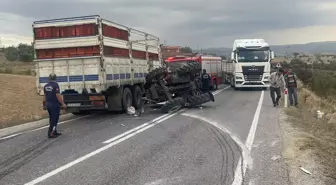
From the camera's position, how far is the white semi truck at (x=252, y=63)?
2552 centimetres

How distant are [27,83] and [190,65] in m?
14.4

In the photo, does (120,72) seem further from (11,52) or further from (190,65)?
(11,52)

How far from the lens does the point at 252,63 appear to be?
84.0ft

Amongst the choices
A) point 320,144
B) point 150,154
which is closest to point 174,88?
point 320,144

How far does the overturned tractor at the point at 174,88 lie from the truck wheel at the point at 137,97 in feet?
1.06

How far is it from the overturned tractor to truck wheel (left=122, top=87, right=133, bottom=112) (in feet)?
3.14

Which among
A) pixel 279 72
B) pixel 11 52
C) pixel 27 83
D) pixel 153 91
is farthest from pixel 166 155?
pixel 11 52

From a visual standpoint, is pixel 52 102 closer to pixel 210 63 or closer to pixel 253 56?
pixel 253 56

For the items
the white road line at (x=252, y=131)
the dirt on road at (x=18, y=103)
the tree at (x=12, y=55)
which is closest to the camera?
the white road line at (x=252, y=131)

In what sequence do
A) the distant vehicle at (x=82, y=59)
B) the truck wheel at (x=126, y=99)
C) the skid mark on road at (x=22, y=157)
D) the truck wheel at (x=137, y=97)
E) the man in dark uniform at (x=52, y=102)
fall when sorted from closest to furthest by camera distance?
the skid mark on road at (x=22, y=157) < the man in dark uniform at (x=52, y=102) < the distant vehicle at (x=82, y=59) < the truck wheel at (x=126, y=99) < the truck wheel at (x=137, y=97)

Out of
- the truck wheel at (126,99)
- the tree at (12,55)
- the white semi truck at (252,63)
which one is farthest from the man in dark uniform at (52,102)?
the tree at (12,55)

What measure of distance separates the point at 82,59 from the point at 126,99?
2676mm

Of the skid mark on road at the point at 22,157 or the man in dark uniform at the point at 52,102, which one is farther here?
the man in dark uniform at the point at 52,102

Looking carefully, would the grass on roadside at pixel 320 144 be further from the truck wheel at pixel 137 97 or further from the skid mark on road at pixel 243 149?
the truck wheel at pixel 137 97
